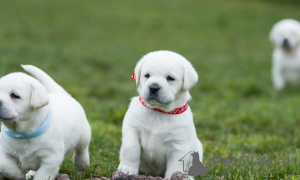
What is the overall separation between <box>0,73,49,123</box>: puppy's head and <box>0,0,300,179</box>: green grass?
90 centimetres

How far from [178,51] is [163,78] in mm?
10924

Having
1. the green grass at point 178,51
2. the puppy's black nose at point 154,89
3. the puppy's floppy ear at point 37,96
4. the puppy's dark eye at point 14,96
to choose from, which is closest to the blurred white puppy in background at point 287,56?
the green grass at point 178,51

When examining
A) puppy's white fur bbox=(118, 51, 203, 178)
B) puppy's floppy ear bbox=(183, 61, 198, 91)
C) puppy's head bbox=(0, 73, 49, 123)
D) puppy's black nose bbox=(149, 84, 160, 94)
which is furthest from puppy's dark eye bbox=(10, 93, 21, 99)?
puppy's floppy ear bbox=(183, 61, 198, 91)

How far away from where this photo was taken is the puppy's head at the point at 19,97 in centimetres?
354

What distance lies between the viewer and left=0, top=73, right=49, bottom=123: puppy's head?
3543 mm

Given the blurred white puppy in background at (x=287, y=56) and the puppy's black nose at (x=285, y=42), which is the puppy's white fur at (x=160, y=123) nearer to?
the blurred white puppy in background at (x=287, y=56)

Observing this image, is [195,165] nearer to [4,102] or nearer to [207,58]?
[4,102]

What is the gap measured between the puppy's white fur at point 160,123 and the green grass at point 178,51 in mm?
535

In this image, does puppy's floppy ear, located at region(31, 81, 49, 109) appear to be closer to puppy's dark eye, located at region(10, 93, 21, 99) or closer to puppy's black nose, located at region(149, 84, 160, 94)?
puppy's dark eye, located at region(10, 93, 21, 99)

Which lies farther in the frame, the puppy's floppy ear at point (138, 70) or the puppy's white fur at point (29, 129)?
the puppy's floppy ear at point (138, 70)

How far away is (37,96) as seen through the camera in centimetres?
360

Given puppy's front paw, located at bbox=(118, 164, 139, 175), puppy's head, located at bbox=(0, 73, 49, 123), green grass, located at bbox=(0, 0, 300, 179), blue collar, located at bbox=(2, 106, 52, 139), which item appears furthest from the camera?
green grass, located at bbox=(0, 0, 300, 179)

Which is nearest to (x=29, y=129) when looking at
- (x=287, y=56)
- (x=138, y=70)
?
(x=138, y=70)

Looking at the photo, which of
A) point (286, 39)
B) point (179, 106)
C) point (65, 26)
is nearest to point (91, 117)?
point (179, 106)
